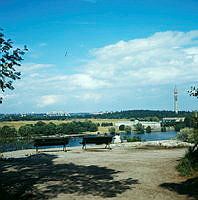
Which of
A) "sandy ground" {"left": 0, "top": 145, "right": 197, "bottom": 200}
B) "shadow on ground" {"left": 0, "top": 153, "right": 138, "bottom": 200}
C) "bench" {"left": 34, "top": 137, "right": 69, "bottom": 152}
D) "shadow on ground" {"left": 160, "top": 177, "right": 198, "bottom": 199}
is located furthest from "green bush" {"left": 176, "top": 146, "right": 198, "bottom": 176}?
"bench" {"left": 34, "top": 137, "right": 69, "bottom": 152}

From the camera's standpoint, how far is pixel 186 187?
6598 millimetres

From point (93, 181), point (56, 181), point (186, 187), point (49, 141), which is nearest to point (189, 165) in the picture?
point (186, 187)

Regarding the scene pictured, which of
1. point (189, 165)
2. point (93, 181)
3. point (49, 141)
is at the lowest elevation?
point (93, 181)

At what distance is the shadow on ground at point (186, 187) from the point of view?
20.0ft

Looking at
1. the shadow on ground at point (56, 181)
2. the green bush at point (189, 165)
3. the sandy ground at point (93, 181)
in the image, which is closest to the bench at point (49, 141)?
the sandy ground at point (93, 181)

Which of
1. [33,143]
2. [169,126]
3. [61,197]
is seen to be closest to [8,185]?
[61,197]

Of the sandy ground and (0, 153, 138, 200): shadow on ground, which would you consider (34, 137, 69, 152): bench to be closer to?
the sandy ground

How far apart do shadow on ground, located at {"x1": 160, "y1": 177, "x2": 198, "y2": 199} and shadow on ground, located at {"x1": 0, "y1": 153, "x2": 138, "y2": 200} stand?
102 cm

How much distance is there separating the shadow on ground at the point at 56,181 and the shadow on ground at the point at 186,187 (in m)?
1.02

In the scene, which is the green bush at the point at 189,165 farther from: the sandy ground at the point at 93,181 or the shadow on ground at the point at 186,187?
the shadow on ground at the point at 186,187

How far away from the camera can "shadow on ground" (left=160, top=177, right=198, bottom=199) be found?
6109mm

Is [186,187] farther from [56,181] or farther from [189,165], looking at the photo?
[56,181]

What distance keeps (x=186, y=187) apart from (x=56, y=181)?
150 inches

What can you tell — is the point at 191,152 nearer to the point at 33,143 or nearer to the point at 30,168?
the point at 30,168
